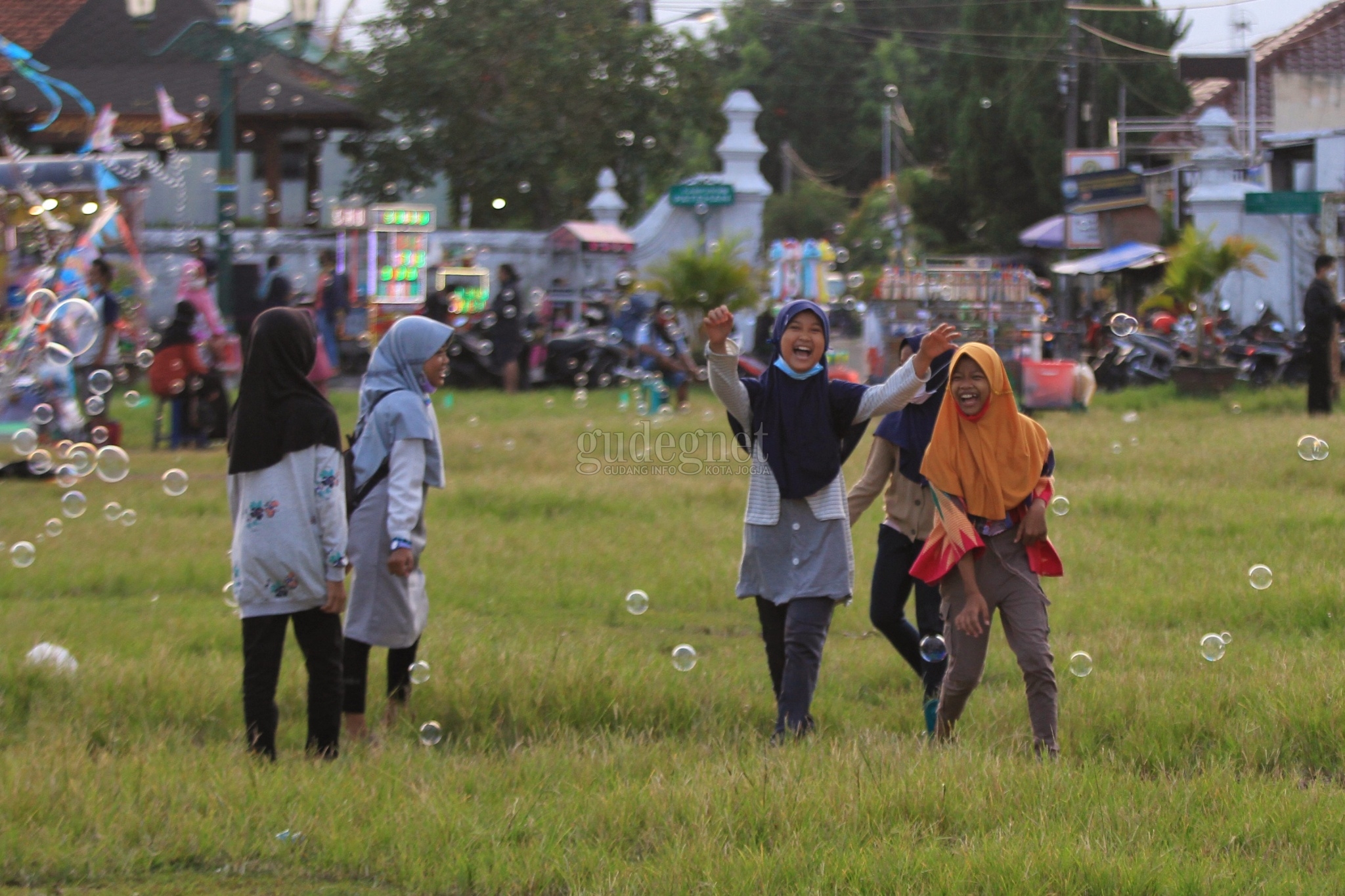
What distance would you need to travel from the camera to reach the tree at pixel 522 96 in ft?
95.8

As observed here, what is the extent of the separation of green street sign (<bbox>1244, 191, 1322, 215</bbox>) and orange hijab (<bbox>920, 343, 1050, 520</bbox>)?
18.2 metres

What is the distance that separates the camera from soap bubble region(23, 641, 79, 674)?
6059 mm

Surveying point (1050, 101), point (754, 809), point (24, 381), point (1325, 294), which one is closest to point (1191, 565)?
point (754, 809)

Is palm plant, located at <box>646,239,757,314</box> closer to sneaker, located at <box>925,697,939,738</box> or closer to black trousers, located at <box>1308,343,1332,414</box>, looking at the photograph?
black trousers, located at <box>1308,343,1332,414</box>

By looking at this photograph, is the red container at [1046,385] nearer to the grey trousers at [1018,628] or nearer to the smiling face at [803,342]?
the smiling face at [803,342]

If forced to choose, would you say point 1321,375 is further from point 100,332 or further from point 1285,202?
point 100,332

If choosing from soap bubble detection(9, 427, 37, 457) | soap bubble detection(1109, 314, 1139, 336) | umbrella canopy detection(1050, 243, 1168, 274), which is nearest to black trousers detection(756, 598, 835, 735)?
soap bubble detection(1109, 314, 1139, 336)

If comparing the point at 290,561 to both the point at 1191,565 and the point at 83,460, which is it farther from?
the point at 1191,565

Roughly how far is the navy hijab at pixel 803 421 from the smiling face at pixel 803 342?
2 cm

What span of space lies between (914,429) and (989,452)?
0.89 m

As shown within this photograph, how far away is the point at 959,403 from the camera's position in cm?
476

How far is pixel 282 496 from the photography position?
192 inches

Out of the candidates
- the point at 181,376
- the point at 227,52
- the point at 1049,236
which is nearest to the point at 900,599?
the point at 181,376

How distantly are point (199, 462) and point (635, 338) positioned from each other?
10149mm
